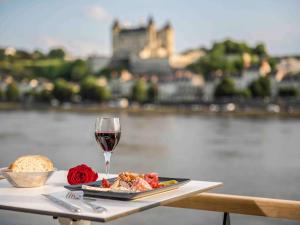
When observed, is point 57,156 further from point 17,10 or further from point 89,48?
point 17,10

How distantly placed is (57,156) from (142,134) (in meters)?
11.4

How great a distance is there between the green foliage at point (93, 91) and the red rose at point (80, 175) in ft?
148

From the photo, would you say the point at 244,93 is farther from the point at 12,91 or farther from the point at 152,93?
the point at 12,91

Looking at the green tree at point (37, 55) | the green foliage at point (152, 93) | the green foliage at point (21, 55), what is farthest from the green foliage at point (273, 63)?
the green foliage at point (21, 55)

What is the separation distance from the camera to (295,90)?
41875 millimetres

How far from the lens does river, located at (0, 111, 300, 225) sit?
804 centimetres

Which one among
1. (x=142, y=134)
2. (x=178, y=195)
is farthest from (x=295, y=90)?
(x=178, y=195)

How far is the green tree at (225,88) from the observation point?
153 ft

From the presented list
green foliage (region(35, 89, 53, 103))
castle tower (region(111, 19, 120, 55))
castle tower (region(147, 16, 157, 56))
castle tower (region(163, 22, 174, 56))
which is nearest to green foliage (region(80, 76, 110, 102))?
green foliage (region(35, 89, 53, 103))

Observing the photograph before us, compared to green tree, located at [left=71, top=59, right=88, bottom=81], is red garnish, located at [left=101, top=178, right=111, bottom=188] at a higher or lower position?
lower

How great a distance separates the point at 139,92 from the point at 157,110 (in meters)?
3.21

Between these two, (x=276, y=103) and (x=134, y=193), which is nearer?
(x=134, y=193)

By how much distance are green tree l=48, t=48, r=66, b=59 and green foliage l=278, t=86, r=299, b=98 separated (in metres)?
16.3

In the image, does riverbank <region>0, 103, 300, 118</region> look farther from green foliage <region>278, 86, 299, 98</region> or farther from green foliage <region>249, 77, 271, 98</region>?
green foliage <region>278, 86, 299, 98</region>
